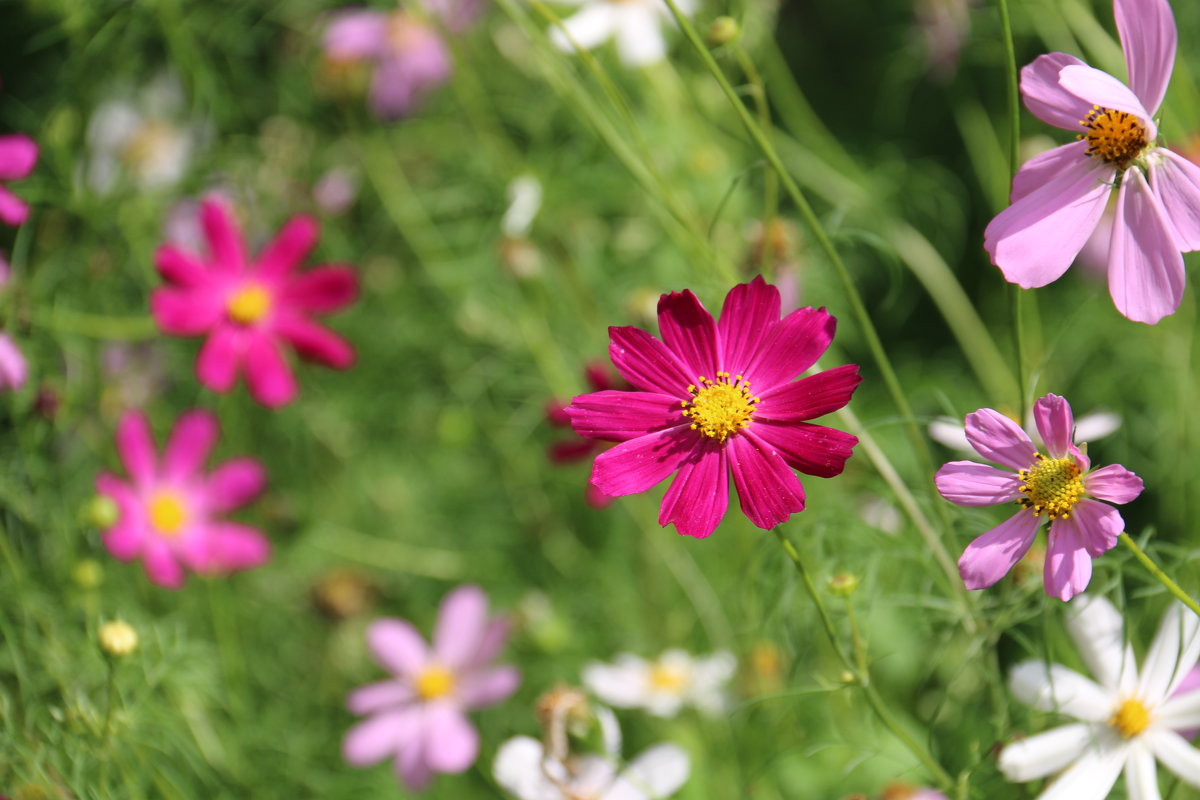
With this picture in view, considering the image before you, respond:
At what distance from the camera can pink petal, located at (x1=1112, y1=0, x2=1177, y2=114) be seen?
472 millimetres

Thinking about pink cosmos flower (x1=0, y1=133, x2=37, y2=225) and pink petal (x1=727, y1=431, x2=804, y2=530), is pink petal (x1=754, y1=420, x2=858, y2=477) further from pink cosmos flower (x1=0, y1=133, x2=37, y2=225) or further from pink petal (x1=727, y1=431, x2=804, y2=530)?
pink cosmos flower (x1=0, y1=133, x2=37, y2=225)

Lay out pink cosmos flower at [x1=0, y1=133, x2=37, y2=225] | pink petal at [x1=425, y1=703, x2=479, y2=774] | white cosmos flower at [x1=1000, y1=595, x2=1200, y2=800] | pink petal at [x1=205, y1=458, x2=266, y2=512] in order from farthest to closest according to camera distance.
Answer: pink petal at [x1=205, y1=458, x2=266, y2=512], pink petal at [x1=425, y1=703, x2=479, y2=774], pink cosmos flower at [x1=0, y1=133, x2=37, y2=225], white cosmos flower at [x1=1000, y1=595, x2=1200, y2=800]

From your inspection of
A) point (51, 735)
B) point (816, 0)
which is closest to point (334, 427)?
point (51, 735)

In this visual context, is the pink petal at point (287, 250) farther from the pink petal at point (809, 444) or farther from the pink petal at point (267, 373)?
the pink petal at point (809, 444)

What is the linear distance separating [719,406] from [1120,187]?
218 mm

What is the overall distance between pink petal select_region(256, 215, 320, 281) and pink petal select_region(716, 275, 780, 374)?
64 centimetres

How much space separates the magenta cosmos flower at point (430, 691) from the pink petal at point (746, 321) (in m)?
0.52

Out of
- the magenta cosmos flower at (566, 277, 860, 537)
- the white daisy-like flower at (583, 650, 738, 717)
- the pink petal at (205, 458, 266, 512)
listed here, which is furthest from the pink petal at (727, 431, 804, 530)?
the pink petal at (205, 458, 266, 512)

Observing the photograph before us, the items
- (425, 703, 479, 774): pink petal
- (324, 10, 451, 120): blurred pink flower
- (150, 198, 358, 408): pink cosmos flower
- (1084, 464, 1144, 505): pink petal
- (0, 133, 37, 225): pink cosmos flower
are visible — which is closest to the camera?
(1084, 464, 1144, 505): pink petal

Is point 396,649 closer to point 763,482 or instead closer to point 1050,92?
point 763,482

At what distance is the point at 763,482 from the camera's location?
521 millimetres

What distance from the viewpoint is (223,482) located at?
3.68 ft

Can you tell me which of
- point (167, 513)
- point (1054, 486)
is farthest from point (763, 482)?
point (167, 513)

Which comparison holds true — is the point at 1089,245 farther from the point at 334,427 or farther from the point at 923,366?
the point at 334,427
